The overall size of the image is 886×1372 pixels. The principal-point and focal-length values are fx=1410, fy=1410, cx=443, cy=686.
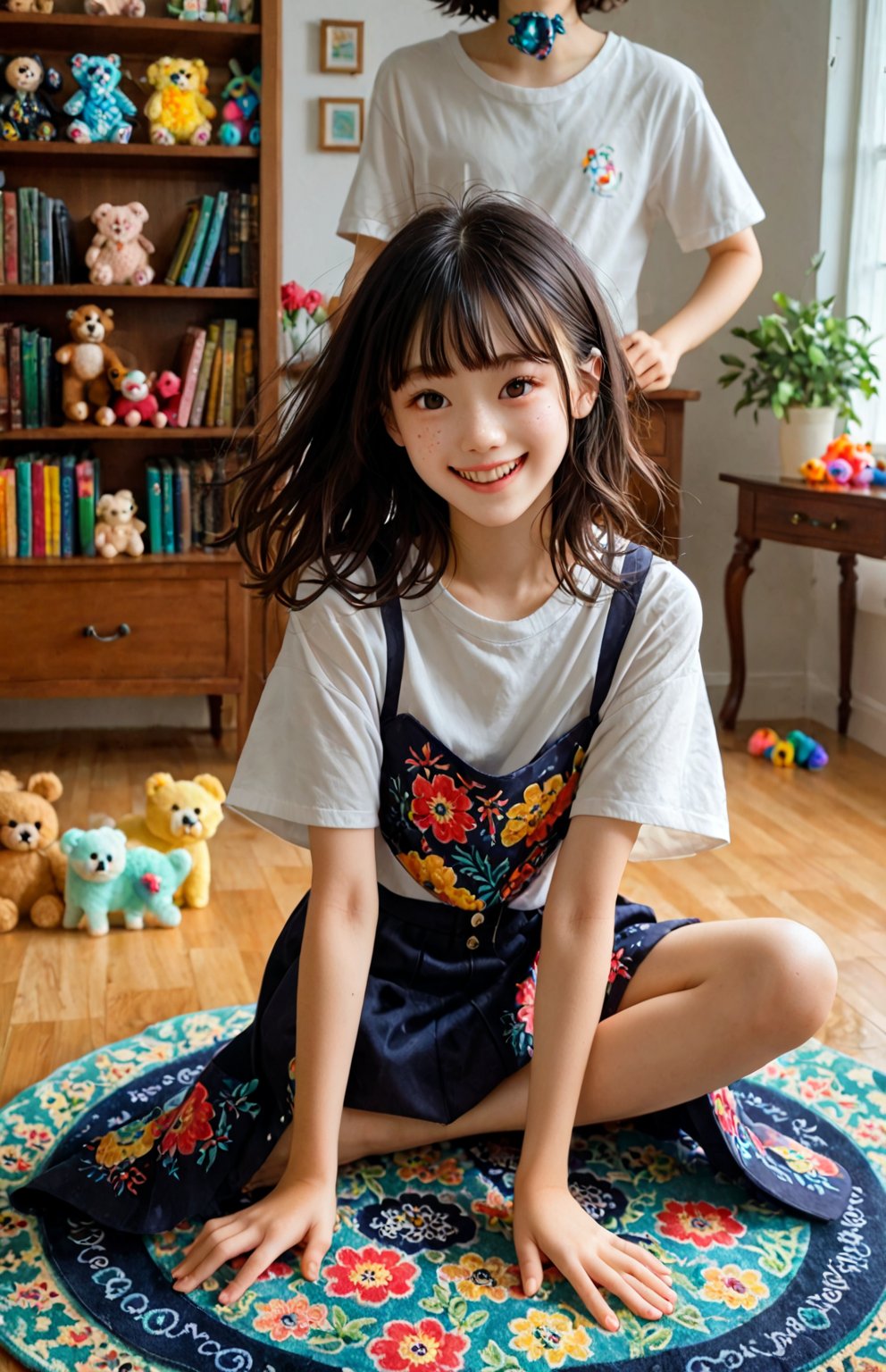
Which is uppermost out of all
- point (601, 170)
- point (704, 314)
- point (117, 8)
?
point (117, 8)

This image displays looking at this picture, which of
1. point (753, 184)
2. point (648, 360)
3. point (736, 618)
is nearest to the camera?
point (648, 360)

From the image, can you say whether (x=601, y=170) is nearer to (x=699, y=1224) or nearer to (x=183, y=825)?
(x=183, y=825)

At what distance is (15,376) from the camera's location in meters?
2.93

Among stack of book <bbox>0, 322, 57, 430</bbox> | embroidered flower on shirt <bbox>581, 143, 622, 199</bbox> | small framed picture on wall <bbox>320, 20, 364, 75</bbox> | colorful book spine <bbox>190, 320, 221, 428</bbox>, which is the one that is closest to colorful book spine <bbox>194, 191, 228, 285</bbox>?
colorful book spine <bbox>190, 320, 221, 428</bbox>

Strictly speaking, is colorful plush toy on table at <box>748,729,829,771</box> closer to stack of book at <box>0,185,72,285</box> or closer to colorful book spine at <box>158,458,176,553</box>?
colorful book spine at <box>158,458,176,553</box>

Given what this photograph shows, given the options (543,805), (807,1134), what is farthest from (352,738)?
(807,1134)

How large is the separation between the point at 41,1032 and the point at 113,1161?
1.41 feet

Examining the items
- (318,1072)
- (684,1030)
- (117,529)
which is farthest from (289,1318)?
(117,529)

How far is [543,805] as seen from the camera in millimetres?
1329

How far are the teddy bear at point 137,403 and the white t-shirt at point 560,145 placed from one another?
1116 mm

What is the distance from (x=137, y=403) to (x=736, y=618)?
142 cm

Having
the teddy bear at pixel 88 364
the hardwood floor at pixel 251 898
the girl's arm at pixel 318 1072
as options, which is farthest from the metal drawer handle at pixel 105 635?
the girl's arm at pixel 318 1072

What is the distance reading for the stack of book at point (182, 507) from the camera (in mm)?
2996

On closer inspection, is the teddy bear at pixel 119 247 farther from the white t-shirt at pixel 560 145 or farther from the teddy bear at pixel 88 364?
the white t-shirt at pixel 560 145
